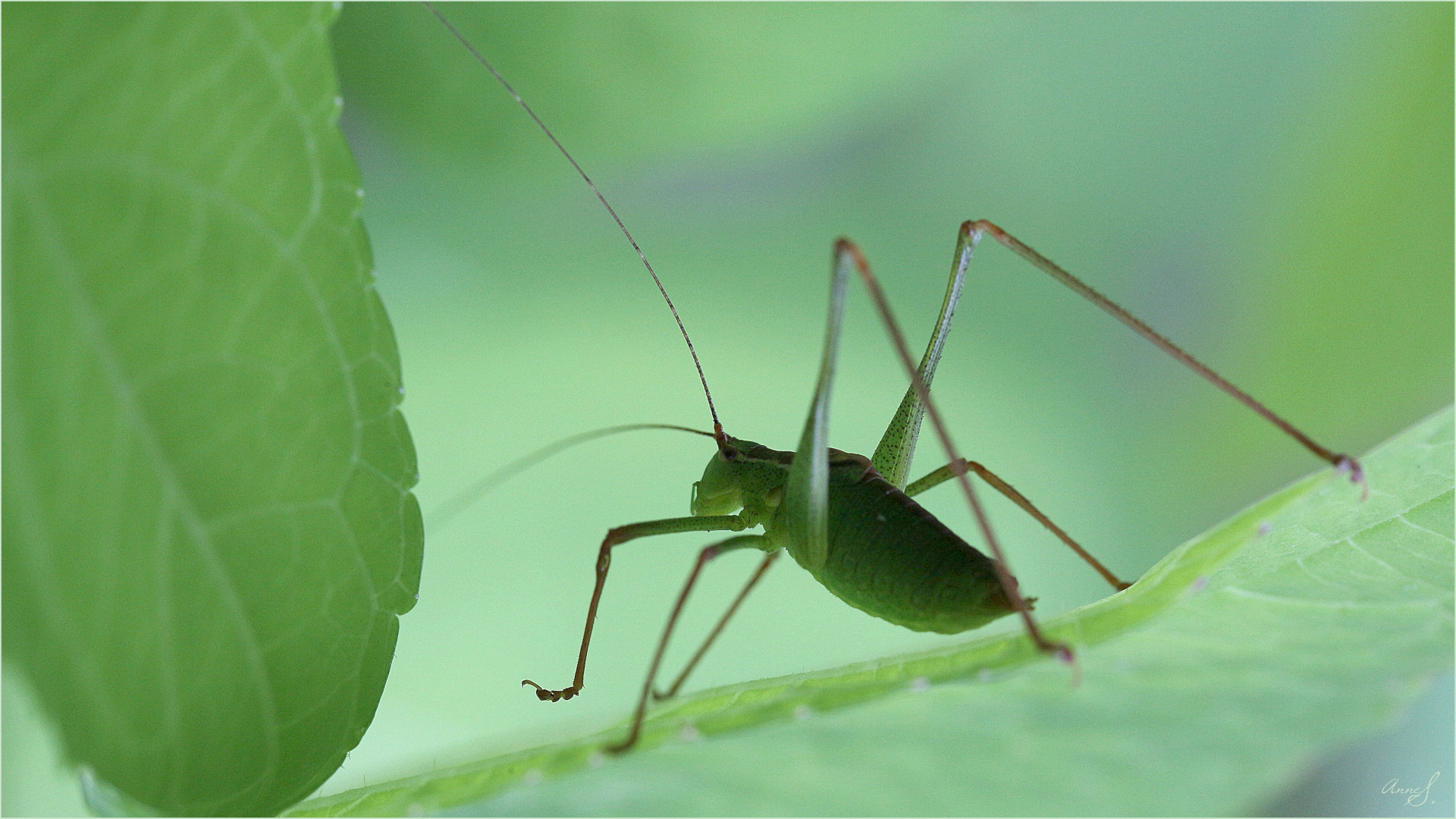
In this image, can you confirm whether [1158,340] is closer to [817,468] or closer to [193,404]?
[817,468]

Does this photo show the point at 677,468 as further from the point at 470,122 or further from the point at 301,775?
the point at 301,775

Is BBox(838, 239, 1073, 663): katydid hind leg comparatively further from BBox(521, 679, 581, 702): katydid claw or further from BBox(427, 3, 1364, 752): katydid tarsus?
BBox(521, 679, 581, 702): katydid claw

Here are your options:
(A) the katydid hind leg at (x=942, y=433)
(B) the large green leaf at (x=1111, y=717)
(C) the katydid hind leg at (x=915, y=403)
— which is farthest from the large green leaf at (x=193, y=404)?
(C) the katydid hind leg at (x=915, y=403)

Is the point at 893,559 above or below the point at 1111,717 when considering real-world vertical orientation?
above

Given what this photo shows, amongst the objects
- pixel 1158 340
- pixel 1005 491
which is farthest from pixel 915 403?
pixel 1158 340

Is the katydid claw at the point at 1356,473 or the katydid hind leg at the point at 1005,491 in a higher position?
the katydid hind leg at the point at 1005,491

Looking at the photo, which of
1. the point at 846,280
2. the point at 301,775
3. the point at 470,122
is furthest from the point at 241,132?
the point at 470,122

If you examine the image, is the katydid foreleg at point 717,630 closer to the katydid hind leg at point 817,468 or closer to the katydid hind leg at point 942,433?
A: the katydid hind leg at point 817,468
